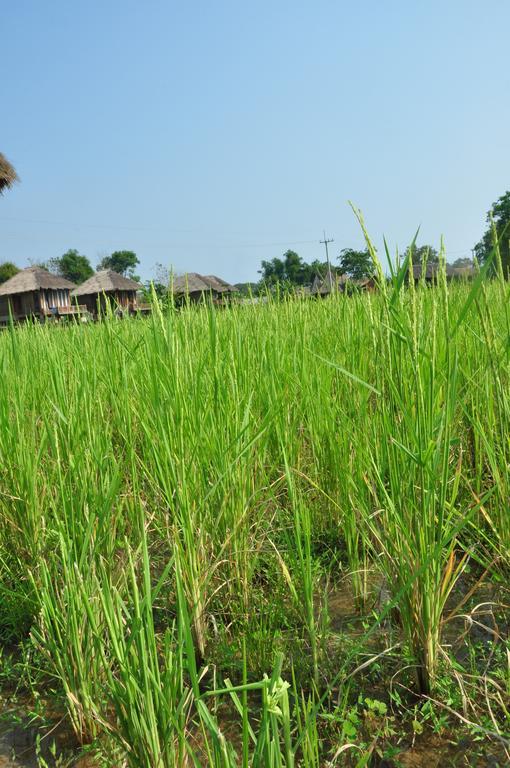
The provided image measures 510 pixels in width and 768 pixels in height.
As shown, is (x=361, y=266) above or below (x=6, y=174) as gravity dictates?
below

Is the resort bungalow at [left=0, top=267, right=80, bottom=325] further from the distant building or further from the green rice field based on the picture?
the green rice field

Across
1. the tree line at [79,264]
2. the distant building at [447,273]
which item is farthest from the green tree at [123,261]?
the distant building at [447,273]

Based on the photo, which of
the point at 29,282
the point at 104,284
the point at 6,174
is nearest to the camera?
the point at 6,174

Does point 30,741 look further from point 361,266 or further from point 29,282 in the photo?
point 29,282

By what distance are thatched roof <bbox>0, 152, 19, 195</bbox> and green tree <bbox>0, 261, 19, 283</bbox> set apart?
98.8 ft

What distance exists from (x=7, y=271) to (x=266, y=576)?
50539 mm

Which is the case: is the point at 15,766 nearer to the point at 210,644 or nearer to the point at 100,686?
the point at 100,686

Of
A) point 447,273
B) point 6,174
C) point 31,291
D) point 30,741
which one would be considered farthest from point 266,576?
point 31,291

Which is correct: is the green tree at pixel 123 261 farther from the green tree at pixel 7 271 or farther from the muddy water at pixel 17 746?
the muddy water at pixel 17 746

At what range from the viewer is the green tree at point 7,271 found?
152 feet

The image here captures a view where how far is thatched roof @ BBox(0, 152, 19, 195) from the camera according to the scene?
59.8ft

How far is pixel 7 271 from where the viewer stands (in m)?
46.5

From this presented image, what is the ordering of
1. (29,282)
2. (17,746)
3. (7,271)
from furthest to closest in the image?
(7,271) < (29,282) < (17,746)

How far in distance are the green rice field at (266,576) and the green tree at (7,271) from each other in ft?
163
